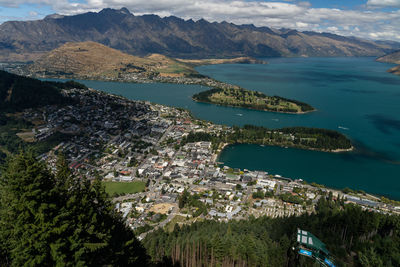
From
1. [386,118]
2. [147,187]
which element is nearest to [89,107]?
[147,187]

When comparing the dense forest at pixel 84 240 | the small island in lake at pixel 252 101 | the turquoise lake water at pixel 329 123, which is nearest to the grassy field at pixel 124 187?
the dense forest at pixel 84 240

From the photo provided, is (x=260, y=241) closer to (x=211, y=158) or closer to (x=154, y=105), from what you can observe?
(x=211, y=158)

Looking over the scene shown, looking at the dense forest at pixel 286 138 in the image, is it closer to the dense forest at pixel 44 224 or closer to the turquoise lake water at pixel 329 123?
Result: the turquoise lake water at pixel 329 123

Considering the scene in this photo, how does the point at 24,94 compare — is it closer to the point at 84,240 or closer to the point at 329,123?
the point at 84,240

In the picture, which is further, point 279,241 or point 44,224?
point 279,241

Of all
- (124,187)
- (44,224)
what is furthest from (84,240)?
(124,187)

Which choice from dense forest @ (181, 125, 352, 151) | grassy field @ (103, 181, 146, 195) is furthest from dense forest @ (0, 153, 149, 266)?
dense forest @ (181, 125, 352, 151)

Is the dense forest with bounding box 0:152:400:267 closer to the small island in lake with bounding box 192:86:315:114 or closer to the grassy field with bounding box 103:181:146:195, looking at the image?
the grassy field with bounding box 103:181:146:195
